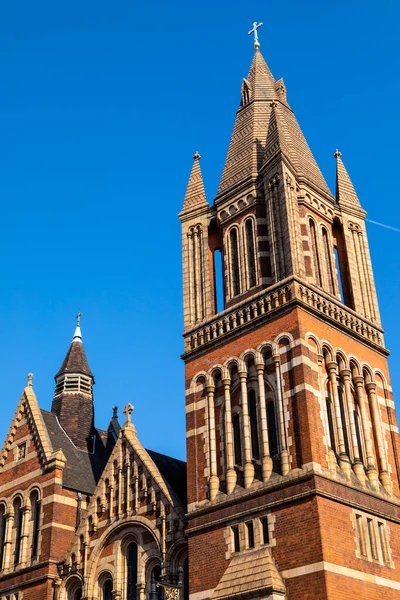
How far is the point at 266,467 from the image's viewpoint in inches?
1152

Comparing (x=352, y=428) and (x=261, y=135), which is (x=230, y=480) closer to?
(x=352, y=428)

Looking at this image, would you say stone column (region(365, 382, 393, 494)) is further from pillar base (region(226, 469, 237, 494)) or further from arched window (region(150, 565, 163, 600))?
arched window (region(150, 565, 163, 600))

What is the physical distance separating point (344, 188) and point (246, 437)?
14.5 m

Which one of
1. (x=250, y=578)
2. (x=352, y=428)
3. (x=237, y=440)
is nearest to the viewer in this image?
(x=250, y=578)

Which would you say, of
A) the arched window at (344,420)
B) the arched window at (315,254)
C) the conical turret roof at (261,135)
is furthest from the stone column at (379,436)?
the conical turret roof at (261,135)

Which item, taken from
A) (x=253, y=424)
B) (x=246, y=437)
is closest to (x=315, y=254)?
(x=253, y=424)

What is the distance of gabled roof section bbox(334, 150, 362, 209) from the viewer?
39.1 meters

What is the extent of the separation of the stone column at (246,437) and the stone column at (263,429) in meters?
0.72

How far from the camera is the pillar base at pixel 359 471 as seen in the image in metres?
30.1

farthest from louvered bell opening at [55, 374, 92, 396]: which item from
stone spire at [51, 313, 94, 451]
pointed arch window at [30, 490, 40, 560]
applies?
pointed arch window at [30, 490, 40, 560]

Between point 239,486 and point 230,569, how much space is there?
9.82 ft

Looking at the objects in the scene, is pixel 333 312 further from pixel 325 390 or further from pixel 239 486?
pixel 239 486

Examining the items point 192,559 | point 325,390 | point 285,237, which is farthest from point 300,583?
point 285,237

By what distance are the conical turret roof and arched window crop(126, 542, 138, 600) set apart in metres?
15.5
